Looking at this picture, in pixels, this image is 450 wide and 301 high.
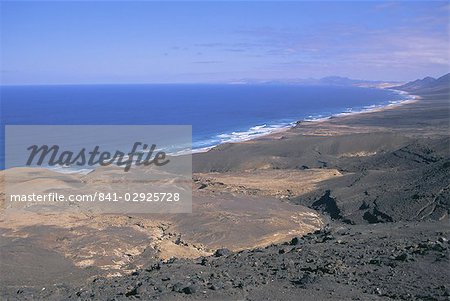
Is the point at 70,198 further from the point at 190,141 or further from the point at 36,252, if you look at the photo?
the point at 190,141

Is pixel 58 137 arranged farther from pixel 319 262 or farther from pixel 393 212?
pixel 319 262

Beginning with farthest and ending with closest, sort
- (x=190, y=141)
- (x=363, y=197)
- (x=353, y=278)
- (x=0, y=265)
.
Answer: (x=190, y=141) < (x=363, y=197) < (x=0, y=265) < (x=353, y=278)

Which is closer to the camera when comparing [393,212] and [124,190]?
[393,212]

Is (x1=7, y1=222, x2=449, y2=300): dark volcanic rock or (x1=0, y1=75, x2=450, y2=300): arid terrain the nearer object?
(x1=7, y1=222, x2=449, y2=300): dark volcanic rock

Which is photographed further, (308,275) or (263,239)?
(263,239)

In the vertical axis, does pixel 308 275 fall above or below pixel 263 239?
above

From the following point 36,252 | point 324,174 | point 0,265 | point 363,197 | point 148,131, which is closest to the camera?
point 0,265

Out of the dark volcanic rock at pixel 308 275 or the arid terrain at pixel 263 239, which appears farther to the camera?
the arid terrain at pixel 263 239

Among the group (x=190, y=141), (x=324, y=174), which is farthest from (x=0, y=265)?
(x=190, y=141)
